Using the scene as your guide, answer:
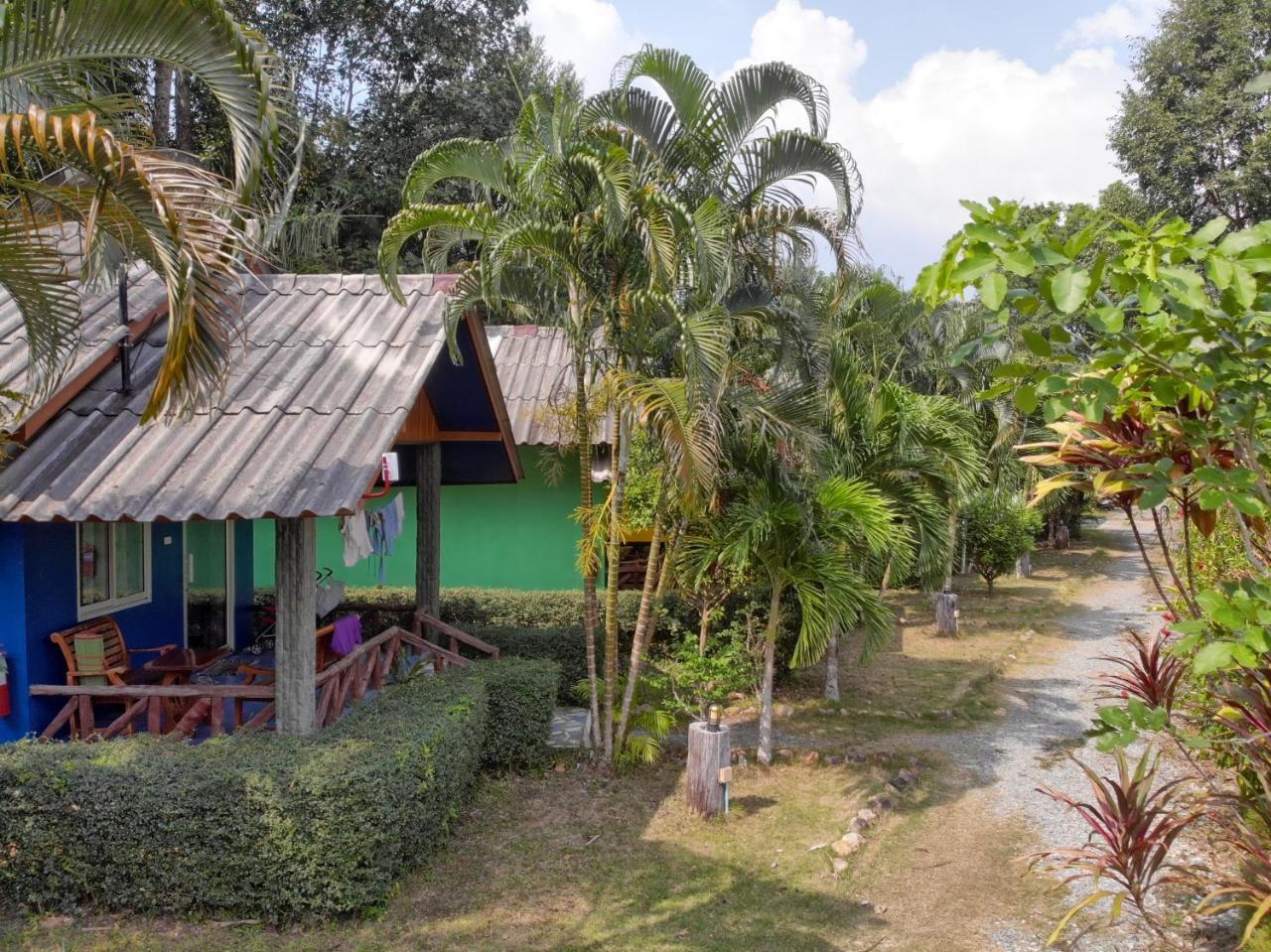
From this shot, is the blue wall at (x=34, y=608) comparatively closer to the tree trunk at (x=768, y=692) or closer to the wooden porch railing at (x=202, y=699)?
the wooden porch railing at (x=202, y=699)

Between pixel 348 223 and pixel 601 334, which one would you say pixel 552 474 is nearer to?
pixel 601 334

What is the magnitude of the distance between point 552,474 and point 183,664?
142 inches

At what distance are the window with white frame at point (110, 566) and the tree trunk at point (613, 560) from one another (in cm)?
392

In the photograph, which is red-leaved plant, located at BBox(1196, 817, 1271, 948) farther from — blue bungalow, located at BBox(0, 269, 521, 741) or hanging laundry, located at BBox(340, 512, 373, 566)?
hanging laundry, located at BBox(340, 512, 373, 566)

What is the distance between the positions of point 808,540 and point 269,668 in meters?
4.71

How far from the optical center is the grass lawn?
518cm

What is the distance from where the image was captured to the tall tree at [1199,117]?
24.3 metres

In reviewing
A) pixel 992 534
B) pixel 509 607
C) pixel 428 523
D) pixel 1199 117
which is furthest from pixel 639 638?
pixel 1199 117

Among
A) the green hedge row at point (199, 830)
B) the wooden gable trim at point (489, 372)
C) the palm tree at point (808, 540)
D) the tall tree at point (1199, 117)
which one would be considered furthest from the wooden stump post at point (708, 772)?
the tall tree at point (1199, 117)

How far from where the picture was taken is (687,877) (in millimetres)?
6117

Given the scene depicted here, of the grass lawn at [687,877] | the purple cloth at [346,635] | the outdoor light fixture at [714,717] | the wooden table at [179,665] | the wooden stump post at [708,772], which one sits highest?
the purple cloth at [346,635]

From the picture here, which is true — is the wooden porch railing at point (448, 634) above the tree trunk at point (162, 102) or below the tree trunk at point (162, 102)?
below

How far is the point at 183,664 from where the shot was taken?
8164mm

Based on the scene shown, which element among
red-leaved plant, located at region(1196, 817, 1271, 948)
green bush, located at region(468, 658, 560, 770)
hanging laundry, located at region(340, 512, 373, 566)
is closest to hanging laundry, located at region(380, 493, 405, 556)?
hanging laundry, located at region(340, 512, 373, 566)
